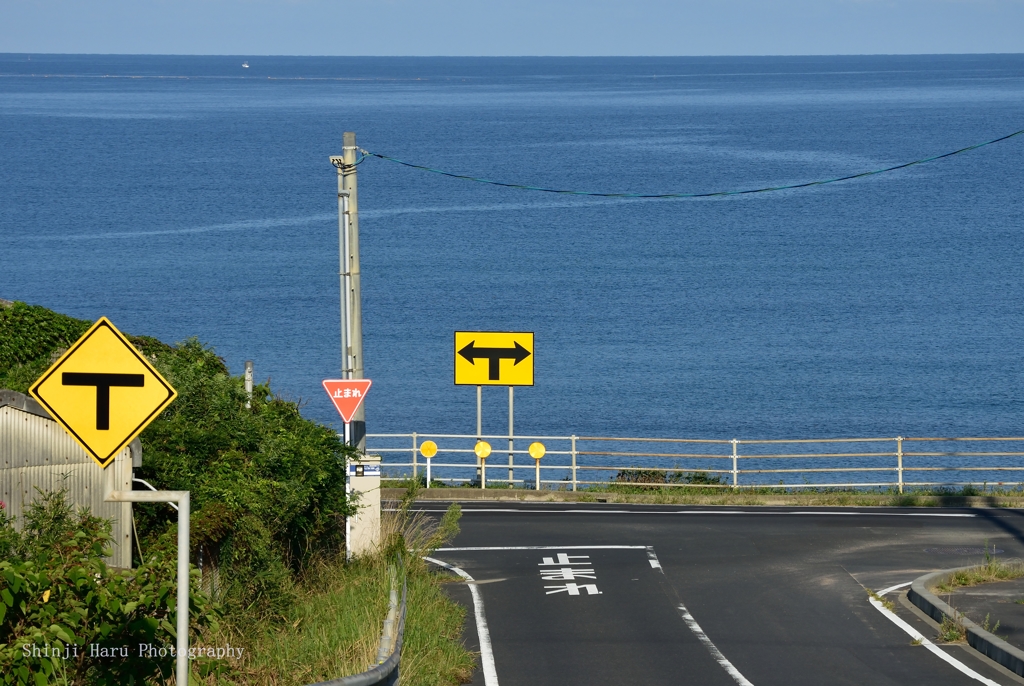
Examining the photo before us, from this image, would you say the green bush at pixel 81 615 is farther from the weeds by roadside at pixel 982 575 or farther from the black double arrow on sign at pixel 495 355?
the black double arrow on sign at pixel 495 355

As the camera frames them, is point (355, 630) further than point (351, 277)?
No

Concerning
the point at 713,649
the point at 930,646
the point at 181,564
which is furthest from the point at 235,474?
the point at 930,646

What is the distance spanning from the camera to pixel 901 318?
72875mm

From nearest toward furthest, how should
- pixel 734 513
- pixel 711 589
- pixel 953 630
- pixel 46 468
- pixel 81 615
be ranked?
pixel 81 615 < pixel 46 468 < pixel 953 630 < pixel 711 589 < pixel 734 513

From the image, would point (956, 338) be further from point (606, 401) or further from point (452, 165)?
point (452, 165)

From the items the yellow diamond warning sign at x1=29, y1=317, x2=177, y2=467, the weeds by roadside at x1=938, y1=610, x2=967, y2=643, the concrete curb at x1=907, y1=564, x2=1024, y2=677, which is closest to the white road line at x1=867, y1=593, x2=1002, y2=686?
the weeds by roadside at x1=938, y1=610, x2=967, y2=643

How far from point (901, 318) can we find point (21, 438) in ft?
221

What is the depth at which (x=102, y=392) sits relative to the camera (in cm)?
755

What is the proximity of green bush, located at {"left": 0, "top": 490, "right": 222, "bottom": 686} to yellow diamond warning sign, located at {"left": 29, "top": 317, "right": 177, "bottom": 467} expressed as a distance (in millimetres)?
1418

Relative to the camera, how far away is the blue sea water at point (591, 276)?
187 ft

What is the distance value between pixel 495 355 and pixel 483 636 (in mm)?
15239

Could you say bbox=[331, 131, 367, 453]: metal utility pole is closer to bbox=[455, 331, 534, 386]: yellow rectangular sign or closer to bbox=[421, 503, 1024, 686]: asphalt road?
bbox=[421, 503, 1024, 686]: asphalt road

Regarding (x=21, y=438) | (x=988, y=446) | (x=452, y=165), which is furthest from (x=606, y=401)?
(x=452, y=165)

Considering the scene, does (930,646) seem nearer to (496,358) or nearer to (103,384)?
(103,384)
